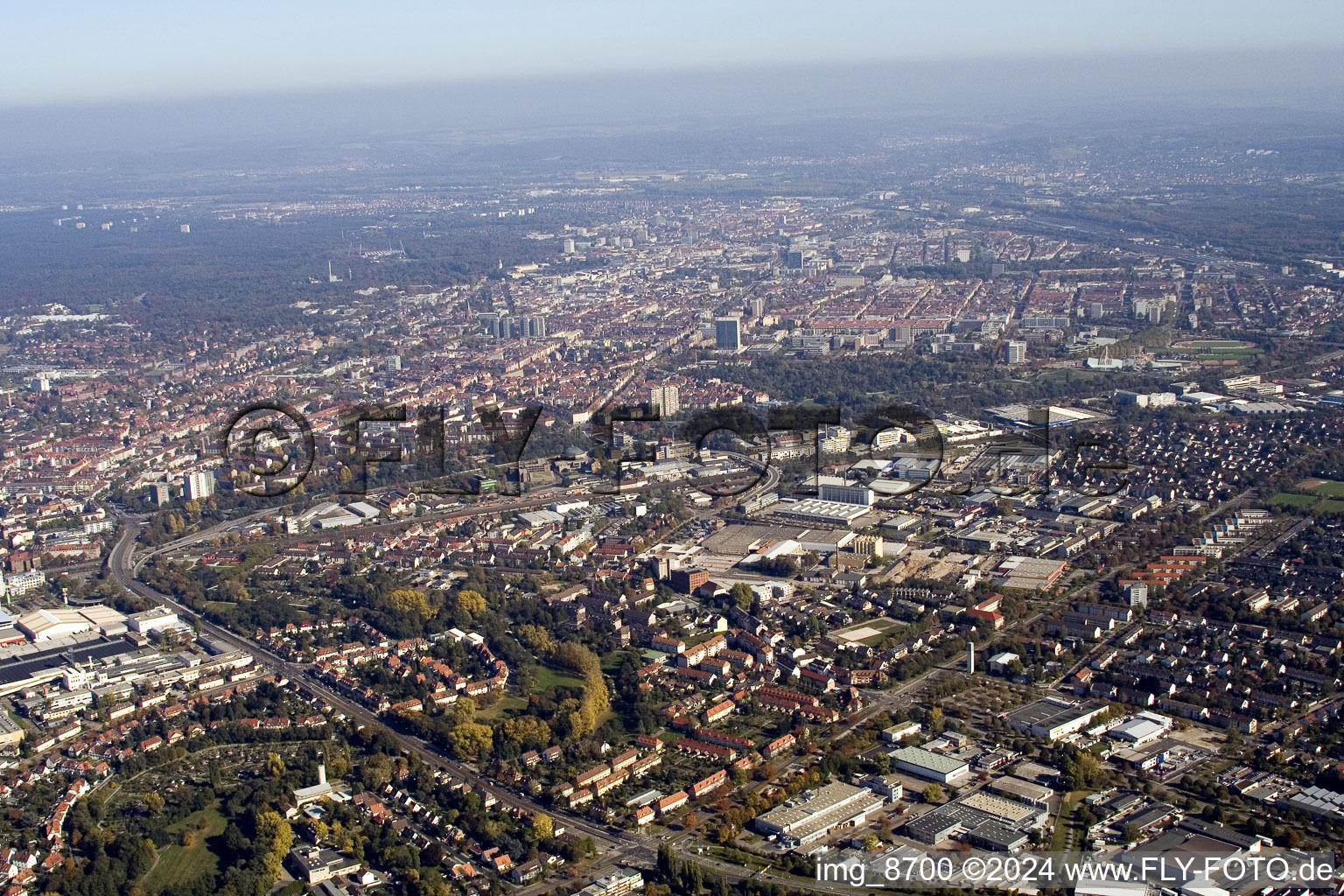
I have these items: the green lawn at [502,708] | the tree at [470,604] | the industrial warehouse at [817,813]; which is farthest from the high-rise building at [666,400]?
the industrial warehouse at [817,813]

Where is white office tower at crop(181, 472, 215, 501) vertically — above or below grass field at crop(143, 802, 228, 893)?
above

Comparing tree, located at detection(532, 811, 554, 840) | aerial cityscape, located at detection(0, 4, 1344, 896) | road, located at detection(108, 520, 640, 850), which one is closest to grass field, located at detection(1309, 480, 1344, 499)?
aerial cityscape, located at detection(0, 4, 1344, 896)

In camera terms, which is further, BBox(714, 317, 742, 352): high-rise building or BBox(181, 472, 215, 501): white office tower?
BBox(714, 317, 742, 352): high-rise building

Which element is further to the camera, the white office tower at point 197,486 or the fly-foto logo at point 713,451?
the white office tower at point 197,486

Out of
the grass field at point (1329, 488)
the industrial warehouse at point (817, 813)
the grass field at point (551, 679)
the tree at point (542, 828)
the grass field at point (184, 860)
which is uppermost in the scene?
the tree at point (542, 828)

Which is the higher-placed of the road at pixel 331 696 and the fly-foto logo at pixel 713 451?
the fly-foto logo at pixel 713 451

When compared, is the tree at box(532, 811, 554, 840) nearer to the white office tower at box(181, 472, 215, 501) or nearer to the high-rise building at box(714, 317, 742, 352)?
the white office tower at box(181, 472, 215, 501)

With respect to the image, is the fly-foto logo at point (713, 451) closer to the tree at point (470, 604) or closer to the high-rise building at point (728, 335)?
the tree at point (470, 604)
